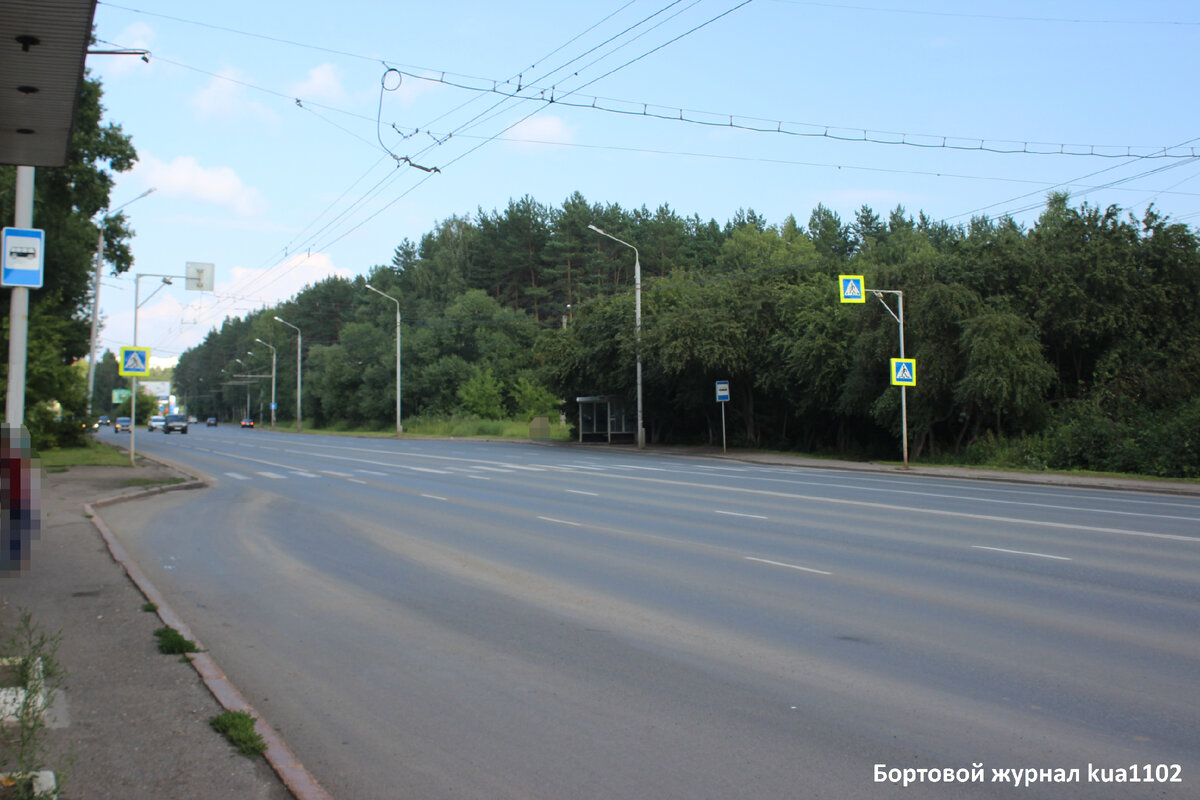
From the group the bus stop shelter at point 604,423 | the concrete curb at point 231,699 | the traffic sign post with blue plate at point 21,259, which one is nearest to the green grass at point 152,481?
the concrete curb at point 231,699

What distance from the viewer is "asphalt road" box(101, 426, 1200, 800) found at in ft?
15.6

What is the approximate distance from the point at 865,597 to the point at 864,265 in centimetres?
3083

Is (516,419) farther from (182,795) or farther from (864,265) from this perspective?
(182,795)

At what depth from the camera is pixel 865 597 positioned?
882 cm

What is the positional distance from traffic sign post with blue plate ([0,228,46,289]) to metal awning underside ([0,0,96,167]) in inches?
126

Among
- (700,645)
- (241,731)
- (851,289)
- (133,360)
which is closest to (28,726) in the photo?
(241,731)

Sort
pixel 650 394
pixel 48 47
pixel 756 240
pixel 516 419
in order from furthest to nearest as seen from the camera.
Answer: pixel 756 240
pixel 516 419
pixel 650 394
pixel 48 47

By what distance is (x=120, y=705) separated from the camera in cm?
549

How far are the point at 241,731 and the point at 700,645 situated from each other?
3482mm

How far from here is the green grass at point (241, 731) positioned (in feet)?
15.7

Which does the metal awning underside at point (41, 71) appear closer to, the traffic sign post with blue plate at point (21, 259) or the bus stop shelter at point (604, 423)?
the traffic sign post with blue plate at point (21, 259)

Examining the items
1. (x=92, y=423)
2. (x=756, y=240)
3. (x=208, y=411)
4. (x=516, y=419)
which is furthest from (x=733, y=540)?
(x=208, y=411)

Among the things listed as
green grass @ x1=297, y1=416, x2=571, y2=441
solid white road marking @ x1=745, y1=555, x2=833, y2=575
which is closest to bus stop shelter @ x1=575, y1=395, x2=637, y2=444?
green grass @ x1=297, y1=416, x2=571, y2=441

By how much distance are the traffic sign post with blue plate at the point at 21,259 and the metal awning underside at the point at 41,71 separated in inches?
126
